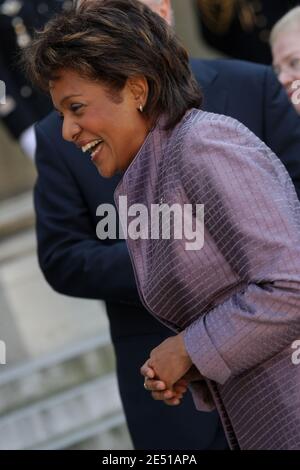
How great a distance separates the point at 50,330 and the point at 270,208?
119 inches

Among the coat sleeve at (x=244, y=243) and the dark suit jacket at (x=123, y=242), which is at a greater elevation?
the coat sleeve at (x=244, y=243)

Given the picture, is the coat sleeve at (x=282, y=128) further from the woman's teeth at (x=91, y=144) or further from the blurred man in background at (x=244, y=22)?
the blurred man in background at (x=244, y=22)

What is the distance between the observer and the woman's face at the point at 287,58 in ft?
10.5

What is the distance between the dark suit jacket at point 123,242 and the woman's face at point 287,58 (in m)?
0.21

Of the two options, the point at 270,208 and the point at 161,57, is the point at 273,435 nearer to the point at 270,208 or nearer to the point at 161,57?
the point at 270,208

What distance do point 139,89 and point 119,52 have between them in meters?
0.09

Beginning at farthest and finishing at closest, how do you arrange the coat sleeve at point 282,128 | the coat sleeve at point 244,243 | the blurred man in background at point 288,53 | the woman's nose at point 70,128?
the blurred man in background at point 288,53 < the coat sleeve at point 282,128 < the woman's nose at point 70,128 < the coat sleeve at point 244,243

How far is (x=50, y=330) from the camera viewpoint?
4848 mm

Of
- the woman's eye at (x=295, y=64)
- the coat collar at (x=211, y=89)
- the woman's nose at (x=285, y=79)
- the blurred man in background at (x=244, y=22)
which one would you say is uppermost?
the coat collar at (x=211, y=89)

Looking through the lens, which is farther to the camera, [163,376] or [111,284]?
[111,284]

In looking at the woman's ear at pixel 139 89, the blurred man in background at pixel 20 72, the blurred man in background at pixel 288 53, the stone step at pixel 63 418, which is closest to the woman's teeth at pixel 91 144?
the woman's ear at pixel 139 89

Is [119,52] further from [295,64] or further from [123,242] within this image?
[295,64]

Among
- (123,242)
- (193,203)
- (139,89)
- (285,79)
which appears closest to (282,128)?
(285,79)
